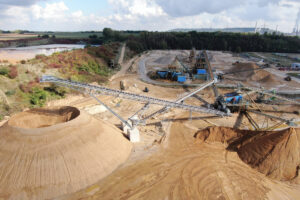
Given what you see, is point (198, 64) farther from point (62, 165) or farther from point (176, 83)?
point (62, 165)

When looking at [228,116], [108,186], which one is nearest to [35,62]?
[108,186]

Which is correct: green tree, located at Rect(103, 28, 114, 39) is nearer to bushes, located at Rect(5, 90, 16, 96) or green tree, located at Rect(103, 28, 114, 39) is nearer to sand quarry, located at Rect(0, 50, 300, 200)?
bushes, located at Rect(5, 90, 16, 96)

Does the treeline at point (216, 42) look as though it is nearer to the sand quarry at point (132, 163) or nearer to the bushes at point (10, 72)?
the bushes at point (10, 72)

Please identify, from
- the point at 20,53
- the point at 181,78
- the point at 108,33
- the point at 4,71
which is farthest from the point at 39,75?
the point at 108,33

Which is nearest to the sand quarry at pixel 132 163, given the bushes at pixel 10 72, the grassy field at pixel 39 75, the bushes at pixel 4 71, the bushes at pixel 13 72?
the grassy field at pixel 39 75

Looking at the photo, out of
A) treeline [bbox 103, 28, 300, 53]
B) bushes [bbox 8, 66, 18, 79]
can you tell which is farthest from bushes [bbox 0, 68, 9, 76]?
treeline [bbox 103, 28, 300, 53]

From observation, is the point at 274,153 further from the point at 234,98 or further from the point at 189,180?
the point at 234,98
